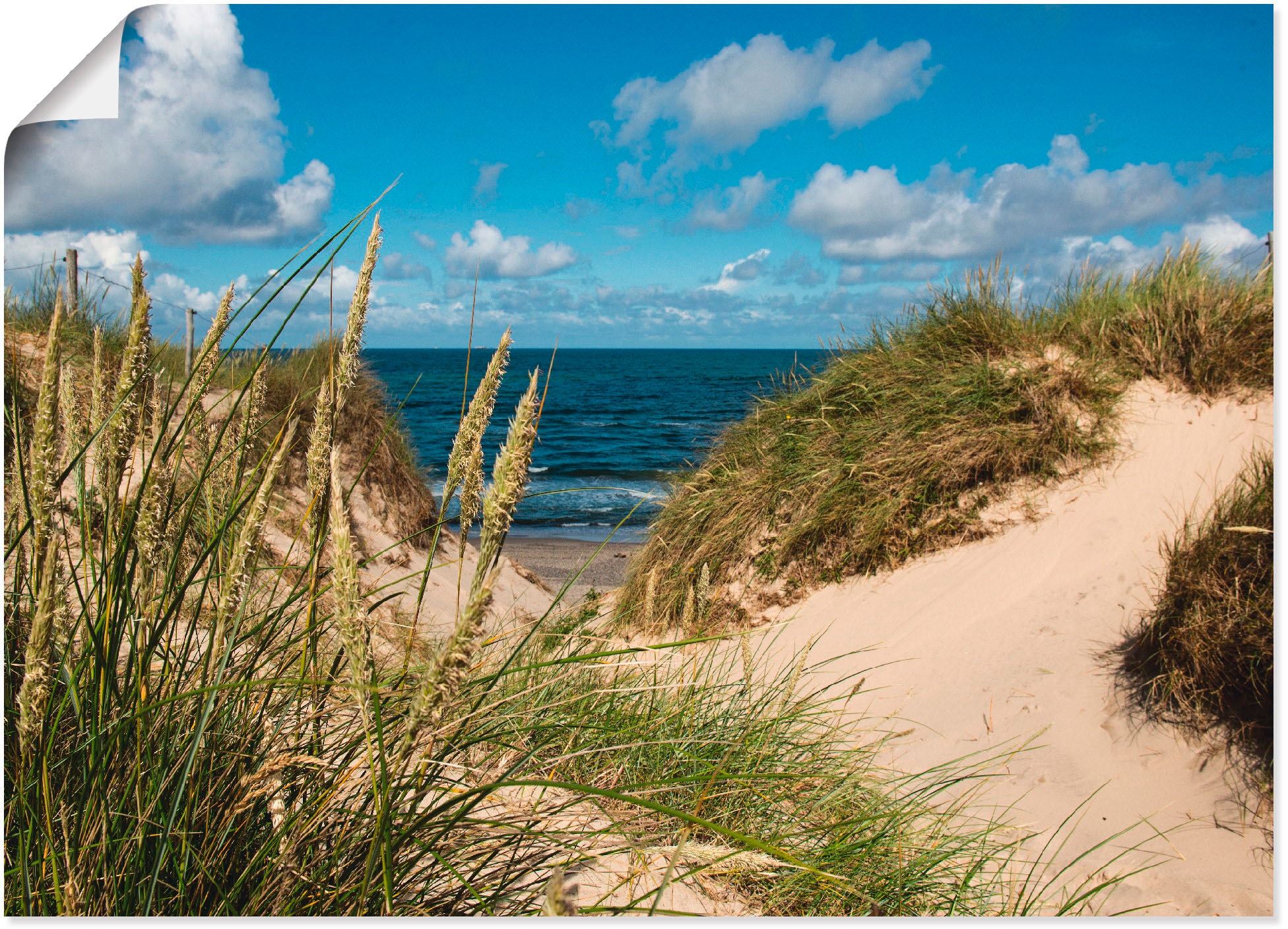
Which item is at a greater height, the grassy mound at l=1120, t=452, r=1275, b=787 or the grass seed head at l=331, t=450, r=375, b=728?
the grass seed head at l=331, t=450, r=375, b=728

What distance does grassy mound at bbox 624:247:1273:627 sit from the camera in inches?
198

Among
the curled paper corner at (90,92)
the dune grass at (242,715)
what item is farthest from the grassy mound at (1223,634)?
the curled paper corner at (90,92)

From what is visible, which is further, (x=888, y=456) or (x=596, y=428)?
(x=596, y=428)

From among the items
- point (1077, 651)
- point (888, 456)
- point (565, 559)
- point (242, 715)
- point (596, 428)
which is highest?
point (888, 456)

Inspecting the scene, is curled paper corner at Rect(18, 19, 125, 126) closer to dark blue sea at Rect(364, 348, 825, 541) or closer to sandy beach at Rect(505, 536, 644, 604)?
dark blue sea at Rect(364, 348, 825, 541)

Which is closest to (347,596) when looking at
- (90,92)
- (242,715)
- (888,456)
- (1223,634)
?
(242,715)

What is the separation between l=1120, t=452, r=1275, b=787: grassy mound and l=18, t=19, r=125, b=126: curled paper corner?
385cm

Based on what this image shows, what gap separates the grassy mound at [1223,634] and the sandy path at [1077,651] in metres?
0.14

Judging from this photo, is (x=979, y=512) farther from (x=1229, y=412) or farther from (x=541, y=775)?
(x=541, y=775)

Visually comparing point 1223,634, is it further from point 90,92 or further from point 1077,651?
point 90,92

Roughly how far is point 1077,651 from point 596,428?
857 inches

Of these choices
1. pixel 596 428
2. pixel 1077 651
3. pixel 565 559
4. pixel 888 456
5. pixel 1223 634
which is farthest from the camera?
pixel 596 428

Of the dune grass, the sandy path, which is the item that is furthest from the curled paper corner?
the sandy path

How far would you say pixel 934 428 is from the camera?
16.9 feet
